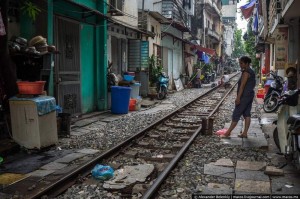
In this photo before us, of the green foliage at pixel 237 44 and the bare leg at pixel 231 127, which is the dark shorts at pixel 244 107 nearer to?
the bare leg at pixel 231 127

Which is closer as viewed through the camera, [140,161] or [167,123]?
[140,161]

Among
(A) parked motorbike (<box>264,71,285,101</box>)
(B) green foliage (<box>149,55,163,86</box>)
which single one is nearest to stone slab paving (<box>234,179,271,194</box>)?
(A) parked motorbike (<box>264,71,285,101</box>)

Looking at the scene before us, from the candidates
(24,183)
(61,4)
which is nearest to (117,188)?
(24,183)

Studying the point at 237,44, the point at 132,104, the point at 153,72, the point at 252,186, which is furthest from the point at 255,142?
the point at 237,44

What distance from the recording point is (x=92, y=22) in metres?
13.4

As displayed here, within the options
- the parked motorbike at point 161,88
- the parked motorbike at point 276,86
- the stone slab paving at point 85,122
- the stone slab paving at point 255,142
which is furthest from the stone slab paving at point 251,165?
the parked motorbike at point 161,88

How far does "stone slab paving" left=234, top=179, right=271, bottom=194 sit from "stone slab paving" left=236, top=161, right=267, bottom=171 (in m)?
0.74

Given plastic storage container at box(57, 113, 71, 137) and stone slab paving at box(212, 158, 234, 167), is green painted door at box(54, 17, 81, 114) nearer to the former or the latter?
plastic storage container at box(57, 113, 71, 137)

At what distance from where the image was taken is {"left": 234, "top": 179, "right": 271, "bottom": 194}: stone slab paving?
5156 millimetres

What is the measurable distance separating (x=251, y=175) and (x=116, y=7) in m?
12.1

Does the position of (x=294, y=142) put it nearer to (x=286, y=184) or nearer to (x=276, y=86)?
(x=286, y=184)

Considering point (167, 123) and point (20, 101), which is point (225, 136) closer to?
point (167, 123)

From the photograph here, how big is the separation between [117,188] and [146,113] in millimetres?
8533

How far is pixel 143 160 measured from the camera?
7.15 meters
